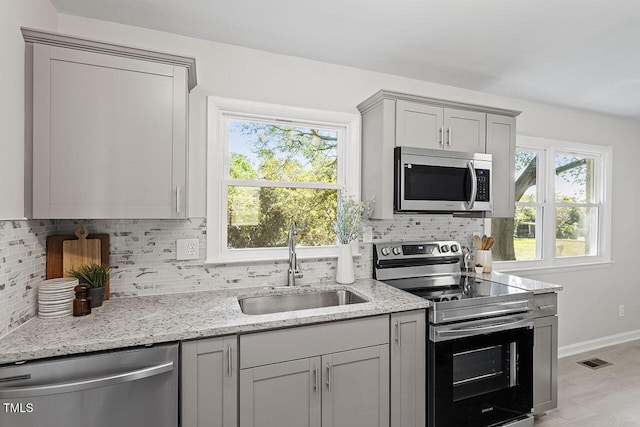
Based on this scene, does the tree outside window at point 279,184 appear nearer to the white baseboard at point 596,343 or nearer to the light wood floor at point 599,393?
the light wood floor at point 599,393

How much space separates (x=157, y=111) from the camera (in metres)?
1.67

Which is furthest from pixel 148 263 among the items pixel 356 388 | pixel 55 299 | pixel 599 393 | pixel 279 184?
pixel 599 393

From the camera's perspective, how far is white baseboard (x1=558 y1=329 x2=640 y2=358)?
11.1 feet

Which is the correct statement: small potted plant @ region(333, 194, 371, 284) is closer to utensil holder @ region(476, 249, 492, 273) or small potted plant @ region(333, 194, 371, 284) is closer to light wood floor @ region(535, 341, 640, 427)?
utensil holder @ region(476, 249, 492, 273)

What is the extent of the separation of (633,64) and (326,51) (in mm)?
2177

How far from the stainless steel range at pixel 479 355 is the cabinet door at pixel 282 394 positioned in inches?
27.0

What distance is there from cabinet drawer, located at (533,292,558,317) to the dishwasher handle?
2192 millimetres

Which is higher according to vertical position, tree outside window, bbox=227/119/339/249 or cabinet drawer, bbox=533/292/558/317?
tree outside window, bbox=227/119/339/249

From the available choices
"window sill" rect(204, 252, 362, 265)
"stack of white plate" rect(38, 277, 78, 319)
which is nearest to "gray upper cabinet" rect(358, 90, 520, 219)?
"window sill" rect(204, 252, 362, 265)

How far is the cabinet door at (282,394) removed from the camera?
1.52 metres

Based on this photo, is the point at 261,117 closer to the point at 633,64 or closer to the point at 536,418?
the point at 633,64

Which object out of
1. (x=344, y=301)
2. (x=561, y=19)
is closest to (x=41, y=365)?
(x=344, y=301)

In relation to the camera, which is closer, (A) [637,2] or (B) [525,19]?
(A) [637,2]

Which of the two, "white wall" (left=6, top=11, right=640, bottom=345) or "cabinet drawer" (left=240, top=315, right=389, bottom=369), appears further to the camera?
"white wall" (left=6, top=11, right=640, bottom=345)
